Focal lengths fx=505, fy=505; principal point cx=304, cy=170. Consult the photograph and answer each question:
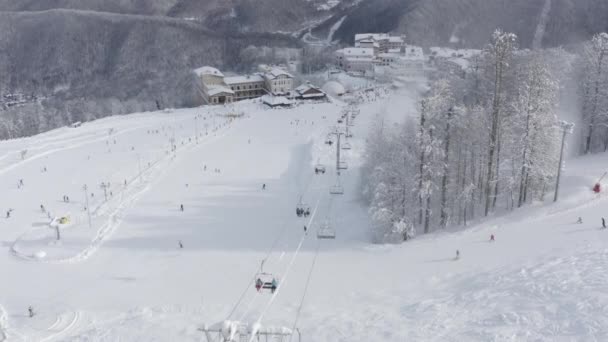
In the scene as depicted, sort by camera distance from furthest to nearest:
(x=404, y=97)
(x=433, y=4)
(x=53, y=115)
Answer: (x=433, y=4) → (x=53, y=115) → (x=404, y=97)

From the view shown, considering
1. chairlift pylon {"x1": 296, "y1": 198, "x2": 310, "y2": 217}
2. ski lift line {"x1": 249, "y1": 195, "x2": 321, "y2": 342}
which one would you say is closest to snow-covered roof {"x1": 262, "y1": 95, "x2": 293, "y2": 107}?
ski lift line {"x1": 249, "y1": 195, "x2": 321, "y2": 342}

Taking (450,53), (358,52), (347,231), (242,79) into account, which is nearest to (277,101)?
(242,79)

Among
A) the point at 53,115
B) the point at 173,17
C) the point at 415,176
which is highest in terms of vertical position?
the point at 173,17

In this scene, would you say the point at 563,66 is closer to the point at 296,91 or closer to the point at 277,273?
the point at 277,273

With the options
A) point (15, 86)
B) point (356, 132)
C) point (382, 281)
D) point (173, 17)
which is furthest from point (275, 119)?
point (173, 17)

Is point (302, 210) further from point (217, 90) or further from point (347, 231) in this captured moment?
point (217, 90)

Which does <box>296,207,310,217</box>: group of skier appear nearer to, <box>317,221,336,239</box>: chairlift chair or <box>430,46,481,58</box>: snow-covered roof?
<box>317,221,336,239</box>: chairlift chair
